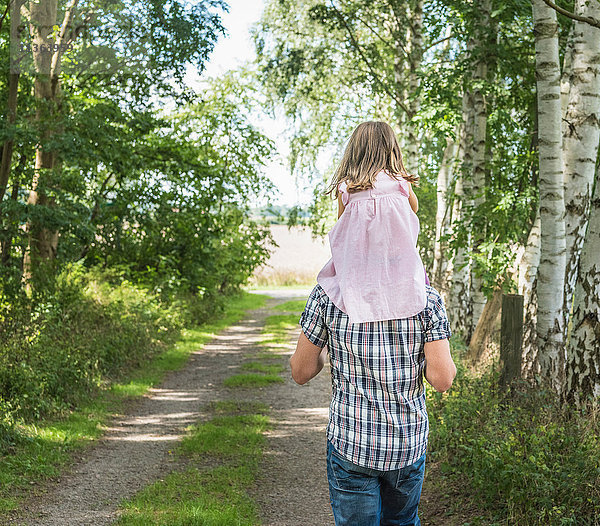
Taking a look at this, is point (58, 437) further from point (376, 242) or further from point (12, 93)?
point (376, 242)

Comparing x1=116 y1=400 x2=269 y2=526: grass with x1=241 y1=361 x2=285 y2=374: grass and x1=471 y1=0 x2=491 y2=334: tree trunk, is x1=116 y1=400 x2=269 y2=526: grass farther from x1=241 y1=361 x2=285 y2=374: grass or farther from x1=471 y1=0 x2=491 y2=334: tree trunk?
x1=471 y1=0 x2=491 y2=334: tree trunk

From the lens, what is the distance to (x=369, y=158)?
238cm

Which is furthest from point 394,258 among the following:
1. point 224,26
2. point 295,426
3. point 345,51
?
point 345,51

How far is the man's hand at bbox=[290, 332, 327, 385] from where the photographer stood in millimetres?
2443

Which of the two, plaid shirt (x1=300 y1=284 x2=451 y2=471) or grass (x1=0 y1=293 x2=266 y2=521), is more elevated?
plaid shirt (x1=300 y1=284 x2=451 y2=471)

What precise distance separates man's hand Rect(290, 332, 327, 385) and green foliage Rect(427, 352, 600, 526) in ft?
6.21

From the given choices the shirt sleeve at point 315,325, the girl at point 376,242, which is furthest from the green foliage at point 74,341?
the girl at point 376,242

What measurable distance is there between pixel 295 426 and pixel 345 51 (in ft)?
44.1

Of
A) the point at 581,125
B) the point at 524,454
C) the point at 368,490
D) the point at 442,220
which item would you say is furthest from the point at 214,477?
the point at 442,220

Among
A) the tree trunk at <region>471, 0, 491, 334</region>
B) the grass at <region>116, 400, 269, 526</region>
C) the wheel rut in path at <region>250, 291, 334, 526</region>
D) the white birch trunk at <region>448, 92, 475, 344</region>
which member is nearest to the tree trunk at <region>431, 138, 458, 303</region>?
the white birch trunk at <region>448, 92, 475, 344</region>

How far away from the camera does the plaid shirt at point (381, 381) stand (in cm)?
232

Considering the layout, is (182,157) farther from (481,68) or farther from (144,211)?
(481,68)

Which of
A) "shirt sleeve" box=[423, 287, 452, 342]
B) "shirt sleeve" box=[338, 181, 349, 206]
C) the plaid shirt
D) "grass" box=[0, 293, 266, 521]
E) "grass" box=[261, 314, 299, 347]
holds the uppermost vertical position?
"shirt sleeve" box=[338, 181, 349, 206]

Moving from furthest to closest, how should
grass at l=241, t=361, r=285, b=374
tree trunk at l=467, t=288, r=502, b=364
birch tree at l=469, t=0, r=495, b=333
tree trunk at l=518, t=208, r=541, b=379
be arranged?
grass at l=241, t=361, r=285, b=374 < birch tree at l=469, t=0, r=495, b=333 < tree trunk at l=467, t=288, r=502, b=364 < tree trunk at l=518, t=208, r=541, b=379
